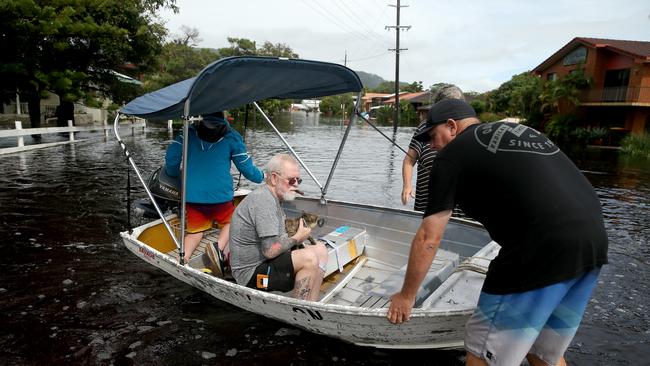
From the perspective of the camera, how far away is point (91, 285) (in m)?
5.66

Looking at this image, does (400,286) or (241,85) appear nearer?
(400,286)

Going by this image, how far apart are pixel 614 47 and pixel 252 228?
32452 millimetres

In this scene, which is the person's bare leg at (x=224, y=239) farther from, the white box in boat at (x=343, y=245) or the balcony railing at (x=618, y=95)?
the balcony railing at (x=618, y=95)

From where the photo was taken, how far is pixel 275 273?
406cm

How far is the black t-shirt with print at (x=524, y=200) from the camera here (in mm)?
2205

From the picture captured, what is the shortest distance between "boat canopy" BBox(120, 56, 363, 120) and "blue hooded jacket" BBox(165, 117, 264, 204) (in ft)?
1.21

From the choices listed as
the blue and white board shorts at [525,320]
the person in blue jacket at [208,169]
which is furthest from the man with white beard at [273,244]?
the blue and white board shorts at [525,320]

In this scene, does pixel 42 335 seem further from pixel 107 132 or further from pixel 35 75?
pixel 107 132

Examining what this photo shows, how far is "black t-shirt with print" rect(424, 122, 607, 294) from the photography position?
2205mm

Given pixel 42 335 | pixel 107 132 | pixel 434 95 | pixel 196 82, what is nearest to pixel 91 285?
pixel 42 335

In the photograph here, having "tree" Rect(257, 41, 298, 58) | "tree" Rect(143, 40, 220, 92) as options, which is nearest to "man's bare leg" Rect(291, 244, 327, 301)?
"tree" Rect(143, 40, 220, 92)

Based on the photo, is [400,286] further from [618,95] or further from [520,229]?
[618,95]

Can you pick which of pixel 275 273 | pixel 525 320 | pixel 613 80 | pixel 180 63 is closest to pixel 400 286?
pixel 275 273

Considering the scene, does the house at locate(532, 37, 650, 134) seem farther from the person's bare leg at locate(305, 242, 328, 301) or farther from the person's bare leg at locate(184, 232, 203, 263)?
the person's bare leg at locate(184, 232, 203, 263)
